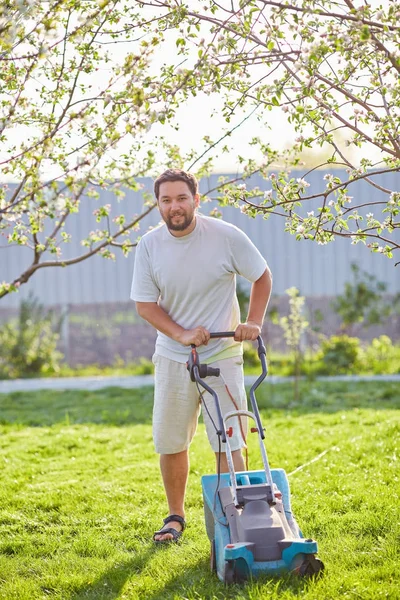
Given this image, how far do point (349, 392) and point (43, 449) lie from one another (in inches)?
152

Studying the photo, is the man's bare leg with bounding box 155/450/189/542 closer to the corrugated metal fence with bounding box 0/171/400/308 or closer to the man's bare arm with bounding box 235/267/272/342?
the man's bare arm with bounding box 235/267/272/342

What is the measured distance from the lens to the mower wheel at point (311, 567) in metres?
3.21

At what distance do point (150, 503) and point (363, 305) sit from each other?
7.48 meters

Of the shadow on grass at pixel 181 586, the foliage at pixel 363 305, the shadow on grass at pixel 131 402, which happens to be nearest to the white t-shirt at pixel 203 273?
the shadow on grass at pixel 181 586

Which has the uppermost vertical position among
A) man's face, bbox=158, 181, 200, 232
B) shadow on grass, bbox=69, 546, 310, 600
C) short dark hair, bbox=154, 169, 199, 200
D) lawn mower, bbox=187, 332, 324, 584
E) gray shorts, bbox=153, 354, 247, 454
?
short dark hair, bbox=154, 169, 199, 200

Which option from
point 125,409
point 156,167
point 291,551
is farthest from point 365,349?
point 291,551

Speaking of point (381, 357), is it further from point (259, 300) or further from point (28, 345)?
point (259, 300)

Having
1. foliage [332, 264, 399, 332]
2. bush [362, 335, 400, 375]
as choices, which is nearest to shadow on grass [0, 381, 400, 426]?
bush [362, 335, 400, 375]

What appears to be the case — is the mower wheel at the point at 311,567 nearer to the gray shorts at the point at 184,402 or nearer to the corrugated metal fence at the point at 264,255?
the gray shorts at the point at 184,402

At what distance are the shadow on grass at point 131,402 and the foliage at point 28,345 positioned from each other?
185 centimetres

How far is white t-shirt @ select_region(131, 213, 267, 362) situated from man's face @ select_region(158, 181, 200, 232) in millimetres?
123

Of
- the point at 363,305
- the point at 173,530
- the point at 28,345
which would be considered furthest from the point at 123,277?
the point at 173,530

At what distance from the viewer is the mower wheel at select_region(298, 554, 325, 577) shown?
321 centimetres

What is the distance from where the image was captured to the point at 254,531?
3.16 m
